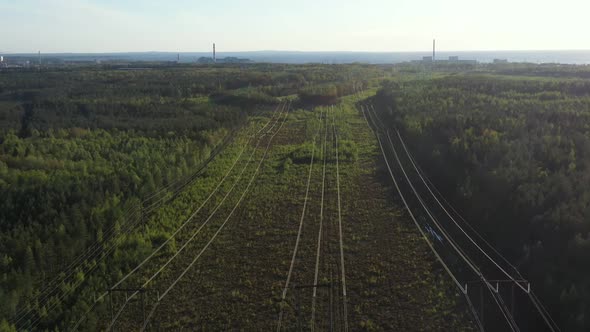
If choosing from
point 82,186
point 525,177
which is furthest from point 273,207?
point 525,177

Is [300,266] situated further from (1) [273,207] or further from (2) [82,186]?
(2) [82,186]

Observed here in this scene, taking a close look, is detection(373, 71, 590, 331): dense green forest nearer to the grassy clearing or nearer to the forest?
the forest

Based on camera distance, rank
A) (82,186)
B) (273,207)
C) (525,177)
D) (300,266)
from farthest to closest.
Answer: (273,207)
(82,186)
(525,177)
(300,266)

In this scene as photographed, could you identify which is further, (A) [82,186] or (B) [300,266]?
(A) [82,186]

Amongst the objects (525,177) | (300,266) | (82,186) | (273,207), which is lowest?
(300,266)

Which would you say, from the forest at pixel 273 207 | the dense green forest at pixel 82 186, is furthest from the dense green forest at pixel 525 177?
the dense green forest at pixel 82 186

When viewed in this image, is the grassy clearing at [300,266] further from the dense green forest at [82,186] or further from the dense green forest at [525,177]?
the dense green forest at [525,177]

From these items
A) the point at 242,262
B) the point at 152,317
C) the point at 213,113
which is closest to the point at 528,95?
the point at 213,113

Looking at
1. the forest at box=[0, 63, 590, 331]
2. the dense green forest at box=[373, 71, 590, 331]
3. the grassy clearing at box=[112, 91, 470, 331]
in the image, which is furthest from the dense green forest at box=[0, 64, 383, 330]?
the dense green forest at box=[373, 71, 590, 331]
